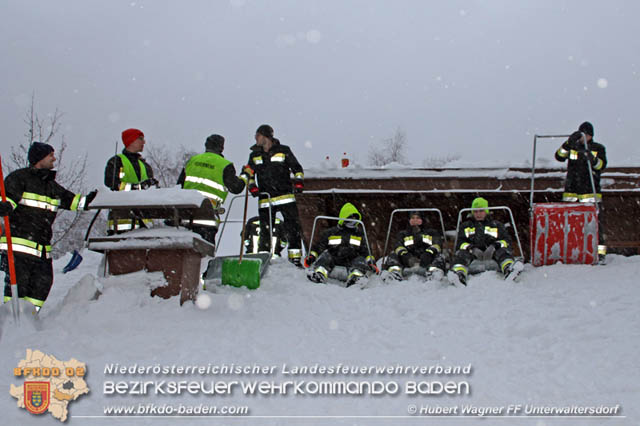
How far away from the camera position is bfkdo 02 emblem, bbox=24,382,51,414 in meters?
2.88

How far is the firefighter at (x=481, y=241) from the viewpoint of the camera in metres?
6.35

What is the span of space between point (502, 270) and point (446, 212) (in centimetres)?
283

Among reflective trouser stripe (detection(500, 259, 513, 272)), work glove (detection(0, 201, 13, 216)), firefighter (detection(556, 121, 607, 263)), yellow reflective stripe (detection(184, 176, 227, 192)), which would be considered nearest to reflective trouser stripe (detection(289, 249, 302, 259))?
yellow reflective stripe (detection(184, 176, 227, 192))

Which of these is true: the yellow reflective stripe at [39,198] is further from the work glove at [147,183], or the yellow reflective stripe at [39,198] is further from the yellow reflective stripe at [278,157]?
the yellow reflective stripe at [278,157]

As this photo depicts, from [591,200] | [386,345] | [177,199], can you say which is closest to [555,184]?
[591,200]

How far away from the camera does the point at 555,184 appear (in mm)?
8328

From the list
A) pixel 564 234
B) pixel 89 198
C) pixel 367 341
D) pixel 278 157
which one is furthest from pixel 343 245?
pixel 89 198

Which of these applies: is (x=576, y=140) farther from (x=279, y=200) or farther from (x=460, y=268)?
(x=279, y=200)

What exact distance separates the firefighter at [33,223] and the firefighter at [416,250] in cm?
388

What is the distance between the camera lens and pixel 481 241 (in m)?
6.96

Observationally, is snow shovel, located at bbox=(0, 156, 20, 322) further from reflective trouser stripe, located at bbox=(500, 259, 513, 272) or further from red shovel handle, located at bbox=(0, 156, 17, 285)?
reflective trouser stripe, located at bbox=(500, 259, 513, 272)

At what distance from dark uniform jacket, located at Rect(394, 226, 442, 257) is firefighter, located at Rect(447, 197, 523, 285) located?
0.35 meters

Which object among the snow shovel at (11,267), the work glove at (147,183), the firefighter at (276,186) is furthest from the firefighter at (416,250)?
the snow shovel at (11,267)

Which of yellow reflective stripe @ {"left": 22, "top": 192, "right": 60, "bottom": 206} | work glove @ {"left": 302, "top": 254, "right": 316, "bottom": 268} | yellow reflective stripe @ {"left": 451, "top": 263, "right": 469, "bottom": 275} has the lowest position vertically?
work glove @ {"left": 302, "top": 254, "right": 316, "bottom": 268}
